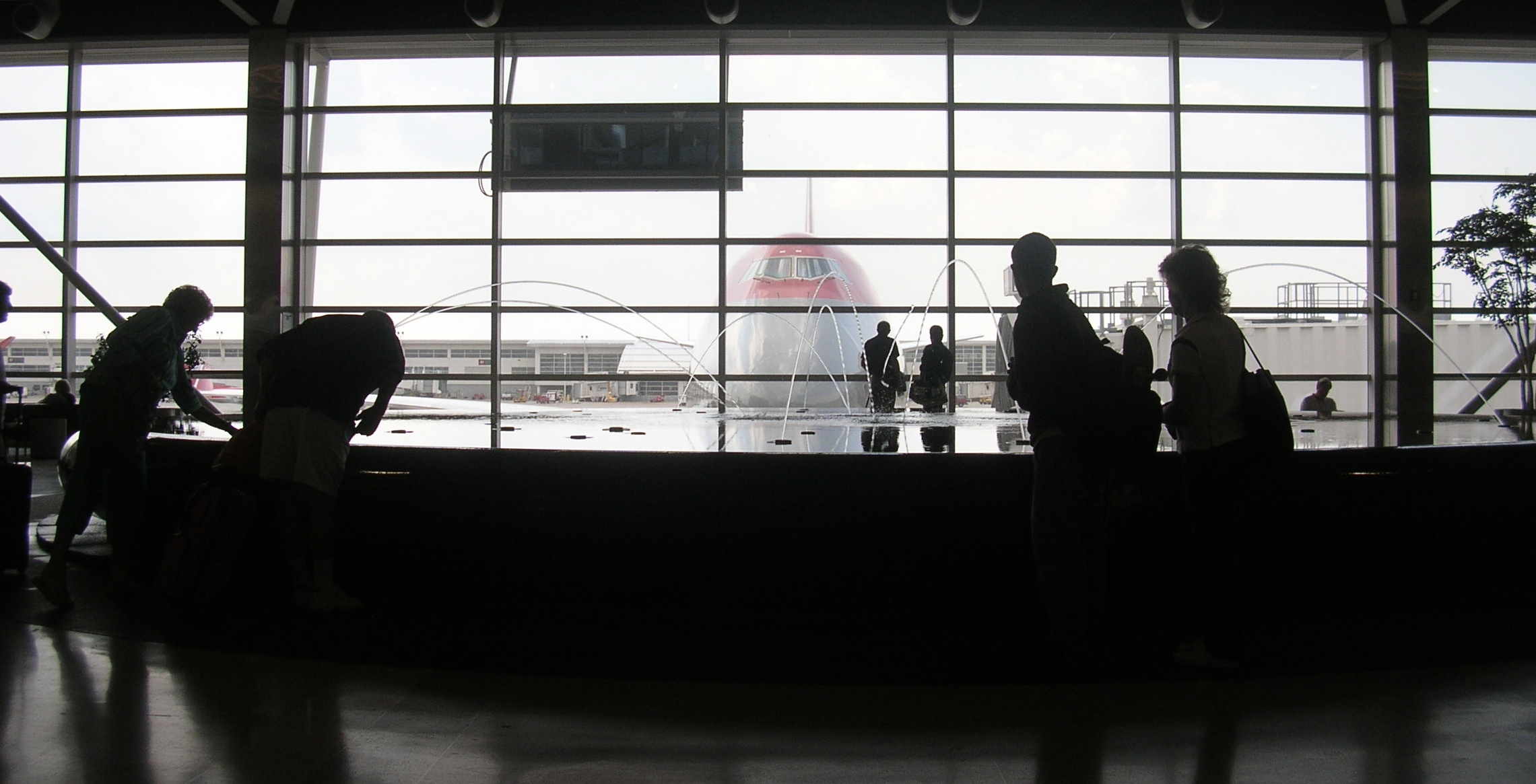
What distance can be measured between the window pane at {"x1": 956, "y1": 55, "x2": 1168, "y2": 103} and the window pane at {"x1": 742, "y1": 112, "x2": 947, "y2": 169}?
63cm

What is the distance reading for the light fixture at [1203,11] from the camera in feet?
32.9

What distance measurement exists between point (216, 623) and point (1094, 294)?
33.7ft

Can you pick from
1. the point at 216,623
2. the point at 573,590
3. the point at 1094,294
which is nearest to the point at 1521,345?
the point at 1094,294

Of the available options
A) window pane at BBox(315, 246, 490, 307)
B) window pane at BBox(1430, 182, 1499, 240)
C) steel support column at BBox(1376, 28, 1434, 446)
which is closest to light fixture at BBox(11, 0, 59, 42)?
window pane at BBox(315, 246, 490, 307)

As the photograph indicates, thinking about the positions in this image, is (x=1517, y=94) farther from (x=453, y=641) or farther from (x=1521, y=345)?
(x=453, y=641)

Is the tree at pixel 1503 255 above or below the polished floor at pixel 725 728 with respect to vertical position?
above

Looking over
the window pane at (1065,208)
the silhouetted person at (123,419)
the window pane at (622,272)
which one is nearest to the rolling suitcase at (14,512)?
the silhouetted person at (123,419)

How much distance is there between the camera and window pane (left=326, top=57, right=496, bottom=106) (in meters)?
11.2

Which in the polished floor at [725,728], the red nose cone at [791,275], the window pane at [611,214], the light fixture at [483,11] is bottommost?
the polished floor at [725,728]

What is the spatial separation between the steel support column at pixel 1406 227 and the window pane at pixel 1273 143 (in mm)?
380

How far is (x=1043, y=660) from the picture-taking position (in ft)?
8.77

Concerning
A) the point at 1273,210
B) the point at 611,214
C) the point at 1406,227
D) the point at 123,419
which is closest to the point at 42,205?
the point at 611,214

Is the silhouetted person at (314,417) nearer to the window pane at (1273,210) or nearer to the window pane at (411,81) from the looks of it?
the window pane at (411,81)

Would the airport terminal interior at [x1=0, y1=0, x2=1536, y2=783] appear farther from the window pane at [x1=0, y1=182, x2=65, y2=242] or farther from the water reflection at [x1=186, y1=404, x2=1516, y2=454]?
the water reflection at [x1=186, y1=404, x2=1516, y2=454]
